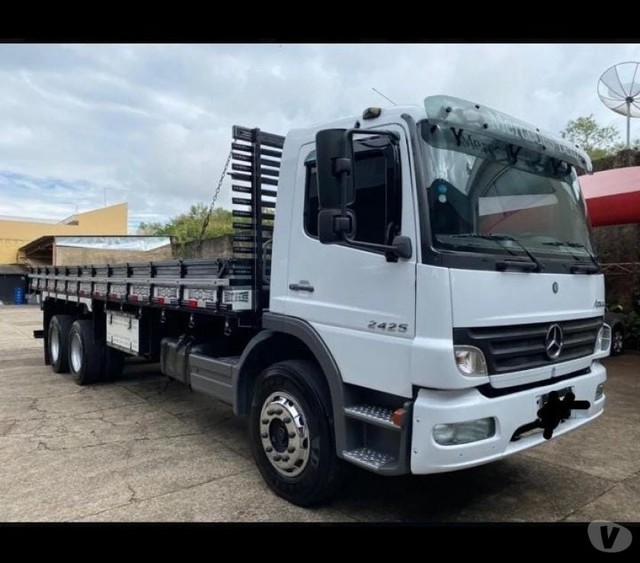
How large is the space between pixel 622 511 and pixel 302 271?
2.75 meters

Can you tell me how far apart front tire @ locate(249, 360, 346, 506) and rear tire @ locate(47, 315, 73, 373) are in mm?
Answer: 5545

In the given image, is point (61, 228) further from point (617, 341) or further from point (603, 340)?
point (603, 340)

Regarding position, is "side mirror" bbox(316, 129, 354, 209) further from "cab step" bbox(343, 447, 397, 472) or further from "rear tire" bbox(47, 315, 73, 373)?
"rear tire" bbox(47, 315, 73, 373)

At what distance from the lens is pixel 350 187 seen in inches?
120

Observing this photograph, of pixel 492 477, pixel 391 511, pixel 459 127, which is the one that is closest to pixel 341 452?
pixel 391 511

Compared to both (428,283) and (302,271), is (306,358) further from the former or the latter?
(428,283)

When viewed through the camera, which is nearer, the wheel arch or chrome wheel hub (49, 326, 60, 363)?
the wheel arch

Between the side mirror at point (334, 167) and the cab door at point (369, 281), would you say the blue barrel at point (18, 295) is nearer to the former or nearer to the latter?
the cab door at point (369, 281)

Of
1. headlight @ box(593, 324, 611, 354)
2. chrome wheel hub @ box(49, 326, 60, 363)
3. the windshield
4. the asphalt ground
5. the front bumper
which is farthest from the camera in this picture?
chrome wheel hub @ box(49, 326, 60, 363)

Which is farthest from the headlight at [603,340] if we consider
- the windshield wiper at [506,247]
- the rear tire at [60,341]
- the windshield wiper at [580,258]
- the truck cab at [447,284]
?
the rear tire at [60,341]

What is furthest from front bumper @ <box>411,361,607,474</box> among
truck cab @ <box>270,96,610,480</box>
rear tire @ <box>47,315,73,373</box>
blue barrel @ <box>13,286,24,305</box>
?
blue barrel @ <box>13,286,24,305</box>

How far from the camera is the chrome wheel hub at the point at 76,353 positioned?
763cm

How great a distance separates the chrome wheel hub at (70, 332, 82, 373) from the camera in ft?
25.0

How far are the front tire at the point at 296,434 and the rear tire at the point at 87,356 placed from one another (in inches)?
173
